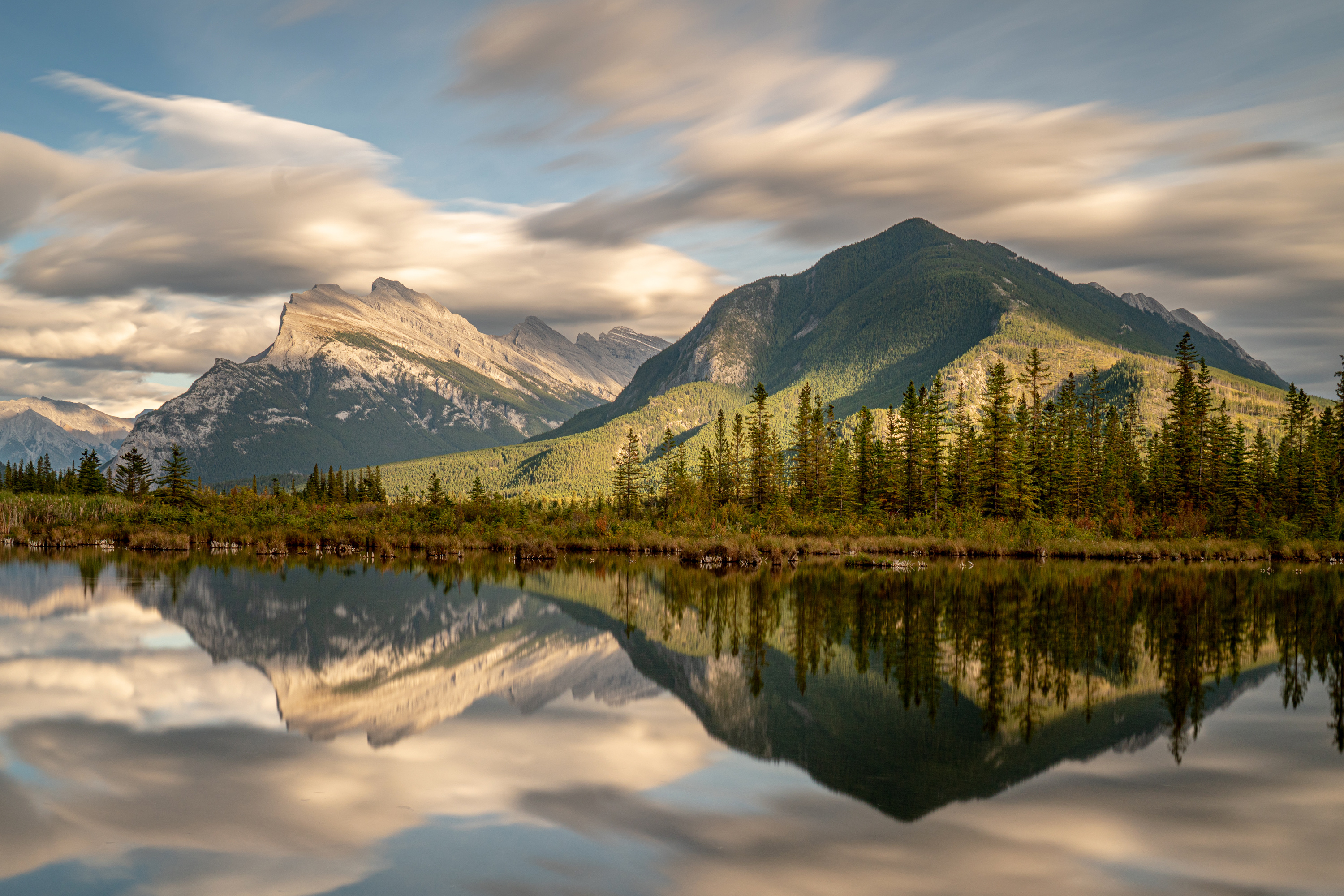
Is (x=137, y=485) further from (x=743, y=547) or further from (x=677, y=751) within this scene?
(x=677, y=751)

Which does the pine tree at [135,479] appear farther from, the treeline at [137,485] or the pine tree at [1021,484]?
the pine tree at [1021,484]

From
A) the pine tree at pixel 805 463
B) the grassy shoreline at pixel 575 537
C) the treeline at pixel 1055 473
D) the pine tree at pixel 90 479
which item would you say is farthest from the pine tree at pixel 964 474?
the pine tree at pixel 90 479

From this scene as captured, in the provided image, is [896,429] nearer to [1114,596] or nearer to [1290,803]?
[1114,596]

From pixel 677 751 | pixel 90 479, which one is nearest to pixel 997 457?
pixel 677 751

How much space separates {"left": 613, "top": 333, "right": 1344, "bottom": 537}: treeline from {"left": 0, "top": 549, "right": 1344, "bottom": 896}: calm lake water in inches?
2065

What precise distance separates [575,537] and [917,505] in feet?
120

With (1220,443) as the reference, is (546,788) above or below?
below

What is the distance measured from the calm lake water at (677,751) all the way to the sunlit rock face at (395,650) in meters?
0.20

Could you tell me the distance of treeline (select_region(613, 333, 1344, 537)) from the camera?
88812mm

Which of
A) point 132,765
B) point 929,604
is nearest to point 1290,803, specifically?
point 132,765

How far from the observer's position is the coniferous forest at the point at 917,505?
82.6 metres

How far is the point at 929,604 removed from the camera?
41219mm

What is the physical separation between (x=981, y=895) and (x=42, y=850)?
12.9 metres

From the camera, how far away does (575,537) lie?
90.1 m
